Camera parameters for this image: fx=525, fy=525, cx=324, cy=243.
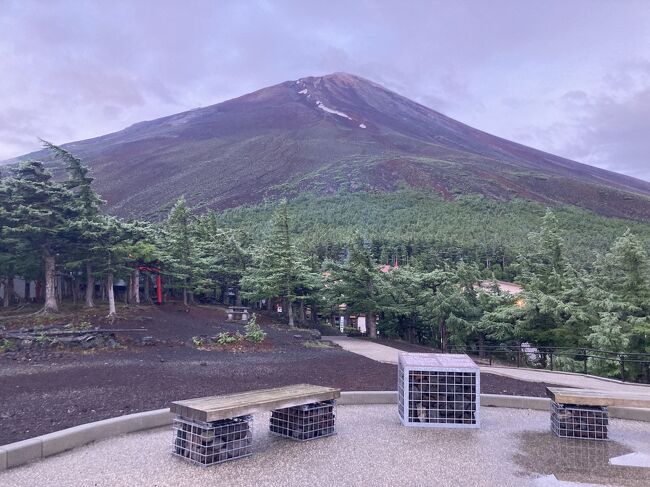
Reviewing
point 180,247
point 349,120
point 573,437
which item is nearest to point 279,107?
point 349,120

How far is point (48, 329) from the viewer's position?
14.7 metres

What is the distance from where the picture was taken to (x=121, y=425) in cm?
649

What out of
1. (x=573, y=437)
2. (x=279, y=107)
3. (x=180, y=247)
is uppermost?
(x=279, y=107)

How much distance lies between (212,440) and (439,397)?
3181 mm

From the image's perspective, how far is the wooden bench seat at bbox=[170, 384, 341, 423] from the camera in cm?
530

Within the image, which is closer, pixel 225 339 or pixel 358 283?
pixel 225 339

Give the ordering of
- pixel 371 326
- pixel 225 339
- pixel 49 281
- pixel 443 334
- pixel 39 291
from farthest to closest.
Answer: pixel 371 326 < pixel 39 291 < pixel 443 334 < pixel 49 281 < pixel 225 339

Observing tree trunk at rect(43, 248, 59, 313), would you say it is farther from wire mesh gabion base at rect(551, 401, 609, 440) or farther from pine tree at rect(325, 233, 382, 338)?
wire mesh gabion base at rect(551, 401, 609, 440)

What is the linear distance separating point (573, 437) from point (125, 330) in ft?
40.1

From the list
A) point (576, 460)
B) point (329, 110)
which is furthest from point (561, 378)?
point (329, 110)

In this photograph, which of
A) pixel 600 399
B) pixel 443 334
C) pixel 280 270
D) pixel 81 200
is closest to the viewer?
pixel 600 399

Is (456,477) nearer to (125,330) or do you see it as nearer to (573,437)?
(573,437)

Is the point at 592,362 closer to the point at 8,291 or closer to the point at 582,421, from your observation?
the point at 582,421

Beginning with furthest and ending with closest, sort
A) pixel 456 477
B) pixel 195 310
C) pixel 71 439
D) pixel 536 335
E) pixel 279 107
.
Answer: pixel 279 107
pixel 195 310
pixel 536 335
pixel 71 439
pixel 456 477
